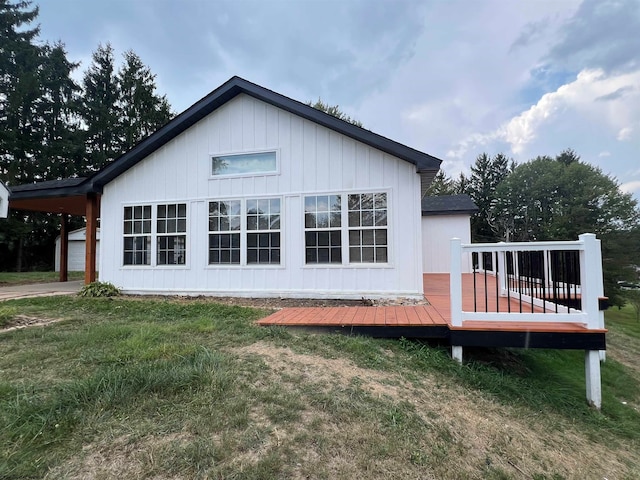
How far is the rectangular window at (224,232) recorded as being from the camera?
24.7 feet

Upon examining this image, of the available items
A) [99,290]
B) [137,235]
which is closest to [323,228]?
[137,235]

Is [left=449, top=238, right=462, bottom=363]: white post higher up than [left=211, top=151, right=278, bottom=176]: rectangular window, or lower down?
lower down

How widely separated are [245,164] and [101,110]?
857 inches

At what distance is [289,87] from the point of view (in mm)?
19438

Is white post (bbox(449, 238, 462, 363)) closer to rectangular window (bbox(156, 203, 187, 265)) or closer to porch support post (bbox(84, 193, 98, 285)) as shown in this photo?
rectangular window (bbox(156, 203, 187, 265))

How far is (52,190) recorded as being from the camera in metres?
8.67

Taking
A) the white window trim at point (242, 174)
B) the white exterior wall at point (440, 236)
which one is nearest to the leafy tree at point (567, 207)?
the white exterior wall at point (440, 236)

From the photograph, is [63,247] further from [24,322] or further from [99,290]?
[24,322]

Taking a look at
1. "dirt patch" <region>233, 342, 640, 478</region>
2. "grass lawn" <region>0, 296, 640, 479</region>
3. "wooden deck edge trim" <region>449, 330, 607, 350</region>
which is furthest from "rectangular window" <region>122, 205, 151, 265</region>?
"wooden deck edge trim" <region>449, 330, 607, 350</region>

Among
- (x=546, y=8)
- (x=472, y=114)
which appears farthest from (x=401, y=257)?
(x=472, y=114)

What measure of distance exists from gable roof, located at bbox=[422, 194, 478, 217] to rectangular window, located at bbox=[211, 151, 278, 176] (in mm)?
6910

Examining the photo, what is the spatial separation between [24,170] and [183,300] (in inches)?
777

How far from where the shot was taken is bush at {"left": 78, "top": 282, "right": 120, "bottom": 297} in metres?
7.84

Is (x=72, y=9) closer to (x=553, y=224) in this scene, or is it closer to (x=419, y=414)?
(x=419, y=414)
